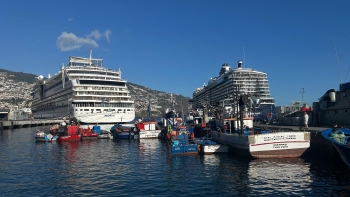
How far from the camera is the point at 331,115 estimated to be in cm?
3528

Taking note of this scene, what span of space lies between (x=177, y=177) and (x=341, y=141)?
12.8 meters

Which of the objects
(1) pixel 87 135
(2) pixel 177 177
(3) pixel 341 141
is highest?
(3) pixel 341 141

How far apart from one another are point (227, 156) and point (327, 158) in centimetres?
882

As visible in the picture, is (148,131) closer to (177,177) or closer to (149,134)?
(149,134)

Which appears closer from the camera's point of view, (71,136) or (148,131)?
(71,136)

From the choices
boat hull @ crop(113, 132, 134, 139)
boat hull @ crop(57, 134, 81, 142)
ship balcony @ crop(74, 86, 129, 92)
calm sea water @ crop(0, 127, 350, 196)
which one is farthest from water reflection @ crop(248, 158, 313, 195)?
ship balcony @ crop(74, 86, 129, 92)

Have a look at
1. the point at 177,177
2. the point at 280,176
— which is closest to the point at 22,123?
the point at 177,177

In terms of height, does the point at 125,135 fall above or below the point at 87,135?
below

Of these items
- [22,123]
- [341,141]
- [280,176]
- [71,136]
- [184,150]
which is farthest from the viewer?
[22,123]

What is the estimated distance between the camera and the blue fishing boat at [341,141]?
753 inches

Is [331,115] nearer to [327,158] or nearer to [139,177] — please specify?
[327,158]

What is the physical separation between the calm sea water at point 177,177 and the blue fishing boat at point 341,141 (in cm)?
117

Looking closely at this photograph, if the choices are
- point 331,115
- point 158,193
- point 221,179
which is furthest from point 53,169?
point 331,115

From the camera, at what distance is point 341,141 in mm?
21812
